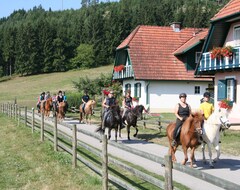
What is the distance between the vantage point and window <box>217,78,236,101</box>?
23812 millimetres

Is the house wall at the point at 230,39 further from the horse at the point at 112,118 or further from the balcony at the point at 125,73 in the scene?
the balcony at the point at 125,73

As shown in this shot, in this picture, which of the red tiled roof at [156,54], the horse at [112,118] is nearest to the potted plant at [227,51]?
the horse at [112,118]

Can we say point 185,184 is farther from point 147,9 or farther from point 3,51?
point 147,9

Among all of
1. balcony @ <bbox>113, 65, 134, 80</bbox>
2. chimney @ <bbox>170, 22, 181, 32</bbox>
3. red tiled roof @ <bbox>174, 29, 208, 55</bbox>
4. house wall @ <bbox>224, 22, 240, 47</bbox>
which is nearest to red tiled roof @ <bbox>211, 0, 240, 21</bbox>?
house wall @ <bbox>224, 22, 240, 47</bbox>

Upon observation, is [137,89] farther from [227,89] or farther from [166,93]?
[227,89]

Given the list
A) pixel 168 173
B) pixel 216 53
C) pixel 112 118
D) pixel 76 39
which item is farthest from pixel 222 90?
pixel 76 39

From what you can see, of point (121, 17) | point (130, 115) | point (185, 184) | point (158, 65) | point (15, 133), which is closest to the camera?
point (185, 184)

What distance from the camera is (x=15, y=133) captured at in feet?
68.2

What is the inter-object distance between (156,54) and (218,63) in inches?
533

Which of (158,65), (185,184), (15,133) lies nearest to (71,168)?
(185,184)

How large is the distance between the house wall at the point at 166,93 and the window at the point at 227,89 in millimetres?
11537

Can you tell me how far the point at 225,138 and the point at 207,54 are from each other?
31.2 ft

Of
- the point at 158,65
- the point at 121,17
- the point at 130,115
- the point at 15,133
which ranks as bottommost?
the point at 15,133

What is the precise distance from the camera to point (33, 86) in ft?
252
